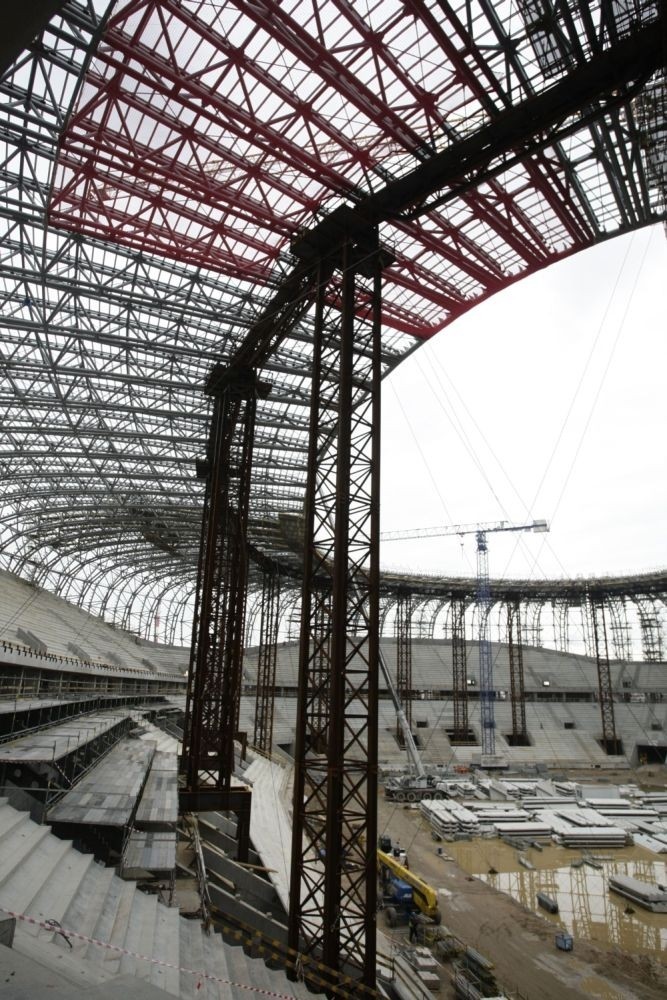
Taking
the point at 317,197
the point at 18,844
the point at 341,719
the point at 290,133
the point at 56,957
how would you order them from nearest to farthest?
the point at 56,957 < the point at 18,844 < the point at 341,719 < the point at 290,133 < the point at 317,197

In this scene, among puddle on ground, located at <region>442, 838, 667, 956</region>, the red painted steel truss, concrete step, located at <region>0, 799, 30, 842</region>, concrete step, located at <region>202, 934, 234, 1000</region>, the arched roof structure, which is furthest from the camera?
puddle on ground, located at <region>442, 838, 667, 956</region>

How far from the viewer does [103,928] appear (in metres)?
8.85

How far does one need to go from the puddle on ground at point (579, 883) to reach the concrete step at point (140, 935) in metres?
12.6

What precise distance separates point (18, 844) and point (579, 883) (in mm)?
24718

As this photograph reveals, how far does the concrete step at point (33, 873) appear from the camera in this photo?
8.01 metres

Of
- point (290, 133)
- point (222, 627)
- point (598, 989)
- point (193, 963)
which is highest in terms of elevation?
point (290, 133)

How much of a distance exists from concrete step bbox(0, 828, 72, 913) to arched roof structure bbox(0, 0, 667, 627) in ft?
40.8

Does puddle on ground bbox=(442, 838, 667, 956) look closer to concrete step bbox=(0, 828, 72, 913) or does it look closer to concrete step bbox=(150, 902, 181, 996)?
concrete step bbox=(150, 902, 181, 996)

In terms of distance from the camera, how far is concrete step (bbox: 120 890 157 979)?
7781 millimetres

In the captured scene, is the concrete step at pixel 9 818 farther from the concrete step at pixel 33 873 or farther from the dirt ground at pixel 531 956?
the dirt ground at pixel 531 956

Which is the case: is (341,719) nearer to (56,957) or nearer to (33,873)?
(33,873)

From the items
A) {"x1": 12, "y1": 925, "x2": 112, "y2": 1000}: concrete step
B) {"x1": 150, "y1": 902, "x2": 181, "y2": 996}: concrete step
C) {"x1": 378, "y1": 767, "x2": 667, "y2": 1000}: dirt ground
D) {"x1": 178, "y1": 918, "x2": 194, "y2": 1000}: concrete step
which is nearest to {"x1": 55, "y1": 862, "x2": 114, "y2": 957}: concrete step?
{"x1": 12, "y1": 925, "x2": 112, "y2": 1000}: concrete step

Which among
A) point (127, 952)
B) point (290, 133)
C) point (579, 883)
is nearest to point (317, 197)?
point (290, 133)

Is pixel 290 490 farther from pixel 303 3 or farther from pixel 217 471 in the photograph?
pixel 303 3
